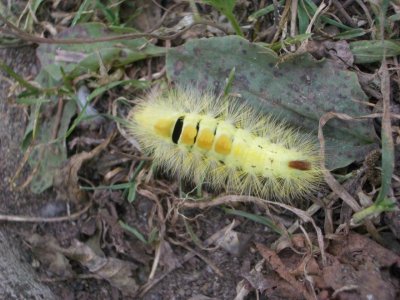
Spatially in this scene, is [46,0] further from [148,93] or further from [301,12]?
[301,12]

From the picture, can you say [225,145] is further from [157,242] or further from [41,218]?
[41,218]

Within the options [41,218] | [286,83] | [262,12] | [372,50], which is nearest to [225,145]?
[286,83]

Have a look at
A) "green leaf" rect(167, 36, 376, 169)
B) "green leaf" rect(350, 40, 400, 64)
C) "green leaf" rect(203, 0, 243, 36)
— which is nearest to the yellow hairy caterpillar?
"green leaf" rect(167, 36, 376, 169)

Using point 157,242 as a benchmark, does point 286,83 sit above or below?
above

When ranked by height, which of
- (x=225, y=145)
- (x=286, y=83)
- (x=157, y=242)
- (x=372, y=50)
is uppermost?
(x=372, y=50)

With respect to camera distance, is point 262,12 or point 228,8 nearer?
point 228,8

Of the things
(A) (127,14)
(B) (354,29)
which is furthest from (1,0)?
(B) (354,29)

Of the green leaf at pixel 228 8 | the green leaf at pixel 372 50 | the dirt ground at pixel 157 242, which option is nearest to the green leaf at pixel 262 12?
the green leaf at pixel 228 8
